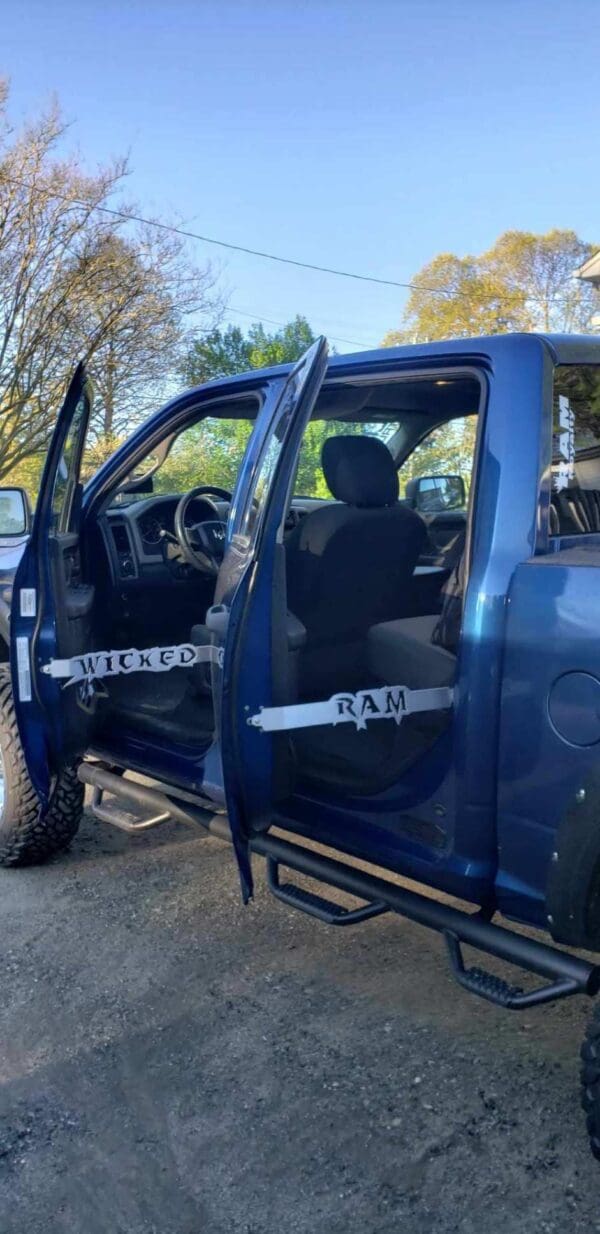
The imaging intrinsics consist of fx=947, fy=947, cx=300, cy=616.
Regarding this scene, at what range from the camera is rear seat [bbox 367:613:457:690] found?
264 centimetres

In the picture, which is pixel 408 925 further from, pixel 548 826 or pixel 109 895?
pixel 548 826

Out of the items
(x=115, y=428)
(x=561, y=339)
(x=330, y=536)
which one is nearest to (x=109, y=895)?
(x=330, y=536)

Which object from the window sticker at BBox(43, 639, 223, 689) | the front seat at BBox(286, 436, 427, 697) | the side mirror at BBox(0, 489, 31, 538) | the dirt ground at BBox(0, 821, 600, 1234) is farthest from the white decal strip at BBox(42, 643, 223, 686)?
the side mirror at BBox(0, 489, 31, 538)

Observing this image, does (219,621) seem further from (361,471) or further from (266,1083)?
(266,1083)

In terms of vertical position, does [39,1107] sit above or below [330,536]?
below

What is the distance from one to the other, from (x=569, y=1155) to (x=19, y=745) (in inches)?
92.3

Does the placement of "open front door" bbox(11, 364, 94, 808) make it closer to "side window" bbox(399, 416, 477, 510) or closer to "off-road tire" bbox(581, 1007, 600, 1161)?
"side window" bbox(399, 416, 477, 510)

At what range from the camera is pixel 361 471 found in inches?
123

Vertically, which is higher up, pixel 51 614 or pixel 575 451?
pixel 575 451

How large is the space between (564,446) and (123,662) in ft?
6.05

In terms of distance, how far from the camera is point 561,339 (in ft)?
7.97

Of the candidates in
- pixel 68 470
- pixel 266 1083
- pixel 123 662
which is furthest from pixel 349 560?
pixel 266 1083

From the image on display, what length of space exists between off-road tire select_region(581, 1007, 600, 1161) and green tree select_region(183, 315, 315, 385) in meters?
18.1

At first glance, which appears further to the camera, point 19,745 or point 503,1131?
point 19,745
